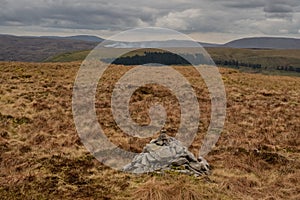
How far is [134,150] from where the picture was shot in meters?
14.2

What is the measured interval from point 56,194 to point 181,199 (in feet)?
12.1

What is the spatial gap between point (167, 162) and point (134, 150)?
3351 millimetres

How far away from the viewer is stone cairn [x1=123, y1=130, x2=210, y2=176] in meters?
10.9

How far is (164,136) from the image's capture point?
12789 mm

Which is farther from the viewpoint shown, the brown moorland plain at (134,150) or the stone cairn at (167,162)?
the stone cairn at (167,162)

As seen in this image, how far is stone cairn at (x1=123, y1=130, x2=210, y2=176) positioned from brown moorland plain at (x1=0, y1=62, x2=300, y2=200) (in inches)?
19.9

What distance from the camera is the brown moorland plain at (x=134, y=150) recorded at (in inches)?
365

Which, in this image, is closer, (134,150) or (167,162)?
(167,162)

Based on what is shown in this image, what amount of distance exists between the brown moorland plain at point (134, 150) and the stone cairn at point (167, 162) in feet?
1.66

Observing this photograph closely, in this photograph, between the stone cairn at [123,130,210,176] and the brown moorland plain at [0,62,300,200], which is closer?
the brown moorland plain at [0,62,300,200]

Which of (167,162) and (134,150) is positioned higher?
(167,162)

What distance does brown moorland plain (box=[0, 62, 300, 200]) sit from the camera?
30.4 feet

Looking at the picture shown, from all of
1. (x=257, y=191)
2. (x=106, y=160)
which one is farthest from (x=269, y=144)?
(x=106, y=160)

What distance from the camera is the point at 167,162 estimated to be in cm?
1119
